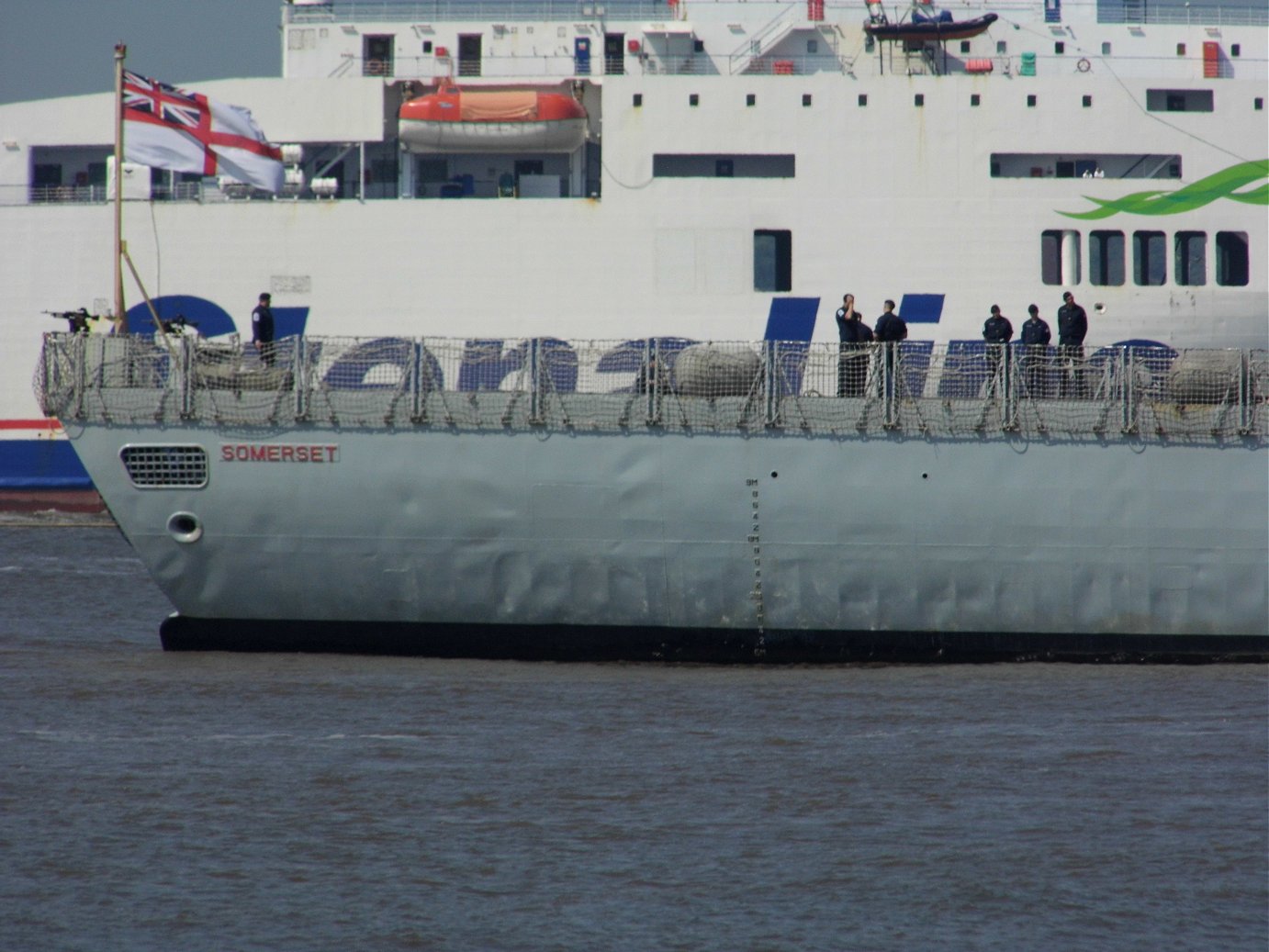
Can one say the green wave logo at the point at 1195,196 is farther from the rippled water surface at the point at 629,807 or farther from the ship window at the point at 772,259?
the rippled water surface at the point at 629,807

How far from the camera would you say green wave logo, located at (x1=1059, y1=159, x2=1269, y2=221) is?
2956cm

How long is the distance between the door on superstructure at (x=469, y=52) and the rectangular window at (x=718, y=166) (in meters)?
4.51

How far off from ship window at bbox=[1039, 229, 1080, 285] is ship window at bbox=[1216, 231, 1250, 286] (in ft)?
8.50

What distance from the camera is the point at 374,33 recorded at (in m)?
32.5

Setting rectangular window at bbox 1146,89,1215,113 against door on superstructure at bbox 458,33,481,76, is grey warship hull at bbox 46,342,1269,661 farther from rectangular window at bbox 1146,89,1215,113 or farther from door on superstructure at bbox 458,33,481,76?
door on superstructure at bbox 458,33,481,76

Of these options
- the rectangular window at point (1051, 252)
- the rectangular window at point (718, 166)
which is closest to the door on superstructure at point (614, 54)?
the rectangular window at point (718, 166)

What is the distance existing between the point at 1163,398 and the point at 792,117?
14.8 m

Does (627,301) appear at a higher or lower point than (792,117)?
lower

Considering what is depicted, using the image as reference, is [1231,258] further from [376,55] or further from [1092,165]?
[376,55]

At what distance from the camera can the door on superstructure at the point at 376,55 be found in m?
32.2

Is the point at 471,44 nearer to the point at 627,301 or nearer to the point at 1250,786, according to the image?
the point at 627,301

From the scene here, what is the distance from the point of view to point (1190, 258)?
96.8 feet

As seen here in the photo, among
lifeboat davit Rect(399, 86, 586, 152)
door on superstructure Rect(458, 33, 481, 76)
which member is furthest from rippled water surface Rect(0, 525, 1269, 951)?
door on superstructure Rect(458, 33, 481, 76)

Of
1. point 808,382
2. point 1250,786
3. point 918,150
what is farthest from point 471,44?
point 1250,786
